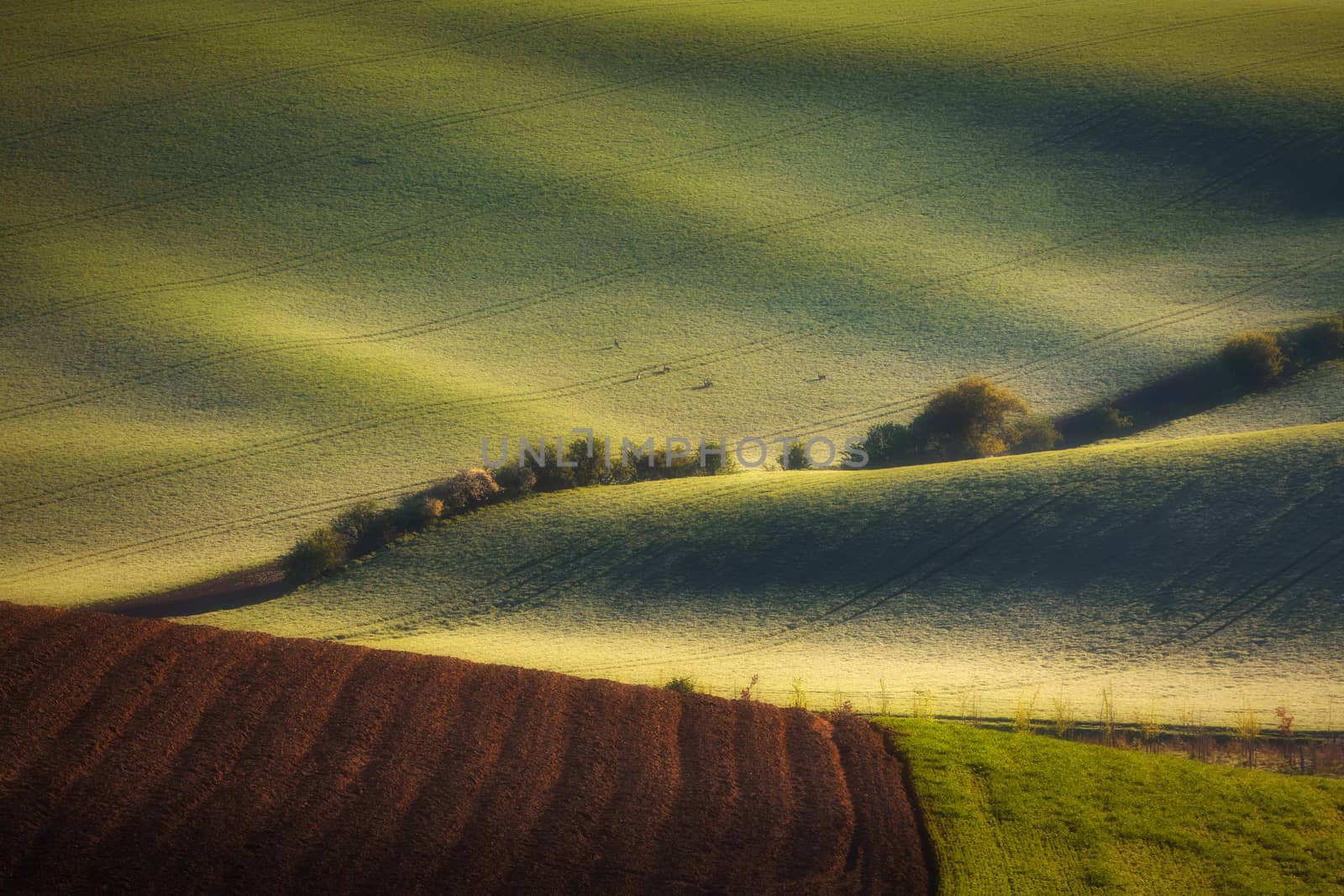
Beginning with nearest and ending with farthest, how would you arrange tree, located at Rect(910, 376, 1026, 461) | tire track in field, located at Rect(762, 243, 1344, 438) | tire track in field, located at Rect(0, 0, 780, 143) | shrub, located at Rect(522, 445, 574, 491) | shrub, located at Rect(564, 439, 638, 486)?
shrub, located at Rect(522, 445, 574, 491), shrub, located at Rect(564, 439, 638, 486), tree, located at Rect(910, 376, 1026, 461), tire track in field, located at Rect(762, 243, 1344, 438), tire track in field, located at Rect(0, 0, 780, 143)

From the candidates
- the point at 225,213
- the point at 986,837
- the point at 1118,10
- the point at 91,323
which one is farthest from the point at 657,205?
the point at 986,837

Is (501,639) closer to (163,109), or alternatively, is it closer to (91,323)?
(91,323)

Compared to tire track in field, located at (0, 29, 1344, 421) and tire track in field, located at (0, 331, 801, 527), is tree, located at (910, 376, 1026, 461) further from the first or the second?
tire track in field, located at (0, 29, 1344, 421)

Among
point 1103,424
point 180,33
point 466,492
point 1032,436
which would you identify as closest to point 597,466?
point 466,492

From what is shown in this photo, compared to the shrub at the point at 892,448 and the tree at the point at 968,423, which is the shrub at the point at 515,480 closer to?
the shrub at the point at 892,448

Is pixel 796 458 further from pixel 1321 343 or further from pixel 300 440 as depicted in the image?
pixel 1321 343

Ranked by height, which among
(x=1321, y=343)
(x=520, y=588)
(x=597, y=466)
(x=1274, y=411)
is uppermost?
(x=1321, y=343)

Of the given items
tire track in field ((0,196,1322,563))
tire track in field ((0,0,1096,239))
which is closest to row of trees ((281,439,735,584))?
tire track in field ((0,196,1322,563))
